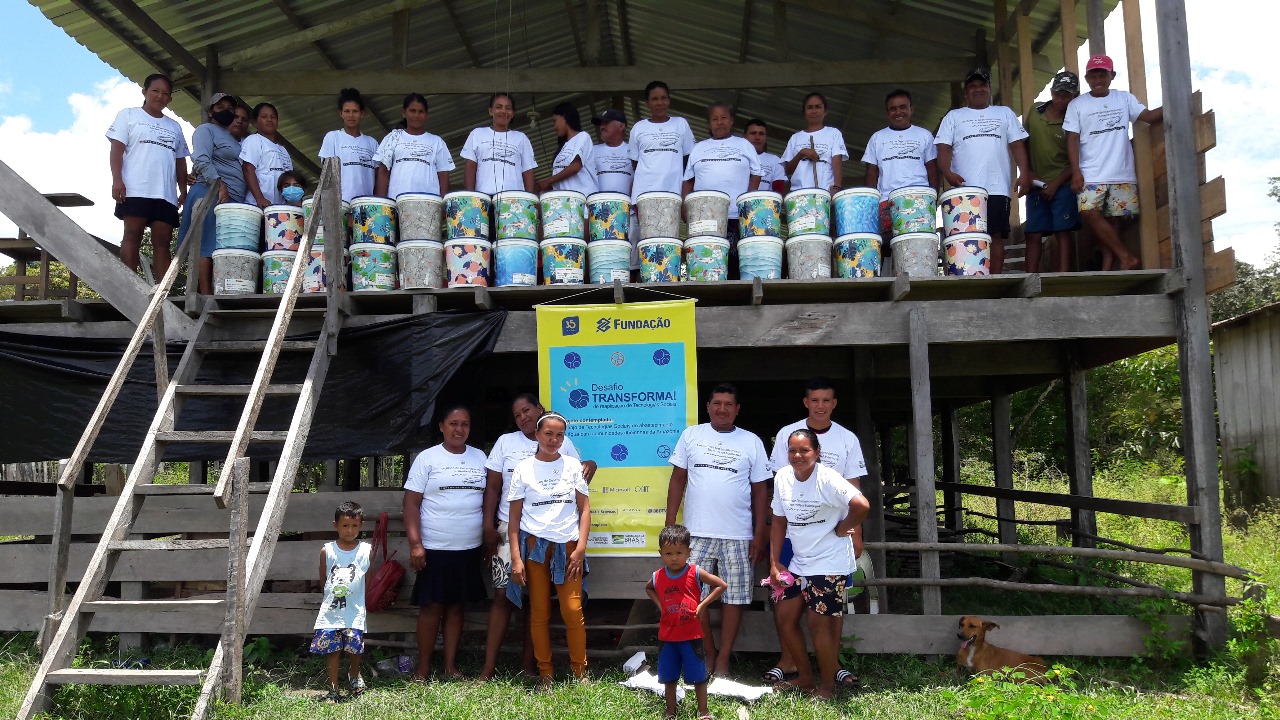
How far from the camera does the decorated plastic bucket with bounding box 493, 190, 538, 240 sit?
6.45 meters

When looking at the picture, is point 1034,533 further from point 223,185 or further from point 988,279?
point 223,185

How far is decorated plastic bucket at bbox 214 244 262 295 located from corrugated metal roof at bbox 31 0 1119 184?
2797 millimetres

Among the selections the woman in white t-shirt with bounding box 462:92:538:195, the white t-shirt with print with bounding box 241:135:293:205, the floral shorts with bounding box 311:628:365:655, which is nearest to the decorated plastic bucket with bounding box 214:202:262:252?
the white t-shirt with print with bounding box 241:135:293:205

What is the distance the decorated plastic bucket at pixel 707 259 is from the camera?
634cm

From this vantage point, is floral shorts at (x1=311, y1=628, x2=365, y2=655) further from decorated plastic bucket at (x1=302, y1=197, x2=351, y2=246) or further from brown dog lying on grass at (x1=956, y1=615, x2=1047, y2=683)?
brown dog lying on grass at (x1=956, y1=615, x2=1047, y2=683)

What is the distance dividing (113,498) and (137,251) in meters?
1.80

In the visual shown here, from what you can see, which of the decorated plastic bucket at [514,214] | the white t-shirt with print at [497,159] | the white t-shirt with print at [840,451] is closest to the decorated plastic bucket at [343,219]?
the white t-shirt with print at [497,159]

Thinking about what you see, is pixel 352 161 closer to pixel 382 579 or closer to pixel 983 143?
pixel 382 579

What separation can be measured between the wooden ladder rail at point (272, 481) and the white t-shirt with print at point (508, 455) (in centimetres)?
112

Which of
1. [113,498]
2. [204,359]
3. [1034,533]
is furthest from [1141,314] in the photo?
[1034,533]

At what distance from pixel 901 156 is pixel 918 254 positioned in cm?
106

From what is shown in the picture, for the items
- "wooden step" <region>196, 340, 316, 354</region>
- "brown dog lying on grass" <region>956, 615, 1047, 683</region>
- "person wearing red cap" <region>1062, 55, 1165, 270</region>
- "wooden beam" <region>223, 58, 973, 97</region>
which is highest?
"wooden beam" <region>223, 58, 973, 97</region>

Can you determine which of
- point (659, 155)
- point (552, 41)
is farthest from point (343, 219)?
point (552, 41)

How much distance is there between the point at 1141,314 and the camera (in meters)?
6.26
